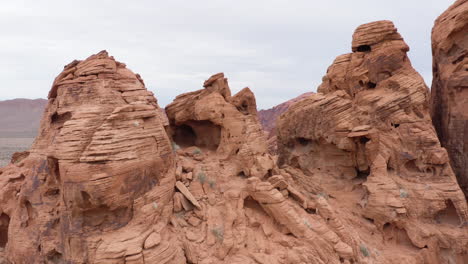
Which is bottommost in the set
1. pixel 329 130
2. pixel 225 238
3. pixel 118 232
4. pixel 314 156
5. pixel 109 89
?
pixel 225 238

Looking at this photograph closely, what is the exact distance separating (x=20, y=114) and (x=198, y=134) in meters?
145

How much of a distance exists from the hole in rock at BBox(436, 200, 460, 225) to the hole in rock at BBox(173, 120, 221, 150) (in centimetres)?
917

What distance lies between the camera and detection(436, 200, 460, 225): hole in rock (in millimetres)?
10750

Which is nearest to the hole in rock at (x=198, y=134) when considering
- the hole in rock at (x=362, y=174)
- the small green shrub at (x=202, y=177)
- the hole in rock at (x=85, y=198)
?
the small green shrub at (x=202, y=177)

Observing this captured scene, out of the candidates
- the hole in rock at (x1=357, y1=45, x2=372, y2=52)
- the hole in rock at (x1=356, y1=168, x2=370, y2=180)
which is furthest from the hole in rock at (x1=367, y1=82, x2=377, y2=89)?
the hole in rock at (x1=356, y1=168, x2=370, y2=180)

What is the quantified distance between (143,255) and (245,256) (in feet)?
9.20

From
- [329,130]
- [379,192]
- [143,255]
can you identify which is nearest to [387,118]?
[329,130]

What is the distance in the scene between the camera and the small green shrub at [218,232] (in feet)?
25.9

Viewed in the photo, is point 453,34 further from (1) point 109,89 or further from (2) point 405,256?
(1) point 109,89

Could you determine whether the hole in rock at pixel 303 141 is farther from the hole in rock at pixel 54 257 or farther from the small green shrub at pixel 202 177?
the hole in rock at pixel 54 257

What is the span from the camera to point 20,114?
123 metres

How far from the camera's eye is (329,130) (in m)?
12.4

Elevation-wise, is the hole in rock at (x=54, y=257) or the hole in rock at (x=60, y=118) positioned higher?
the hole in rock at (x=60, y=118)

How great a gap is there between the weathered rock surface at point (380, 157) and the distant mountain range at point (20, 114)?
12446cm
